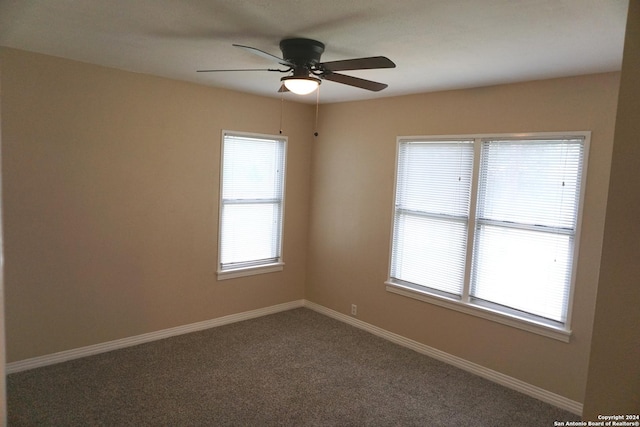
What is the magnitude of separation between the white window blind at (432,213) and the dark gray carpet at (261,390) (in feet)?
2.67

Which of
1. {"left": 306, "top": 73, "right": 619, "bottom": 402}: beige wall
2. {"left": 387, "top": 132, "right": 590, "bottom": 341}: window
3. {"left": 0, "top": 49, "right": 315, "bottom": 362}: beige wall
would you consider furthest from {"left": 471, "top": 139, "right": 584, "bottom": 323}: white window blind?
{"left": 0, "top": 49, "right": 315, "bottom": 362}: beige wall

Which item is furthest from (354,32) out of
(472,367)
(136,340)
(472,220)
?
(136,340)

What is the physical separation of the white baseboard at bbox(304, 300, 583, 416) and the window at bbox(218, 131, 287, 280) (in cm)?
108

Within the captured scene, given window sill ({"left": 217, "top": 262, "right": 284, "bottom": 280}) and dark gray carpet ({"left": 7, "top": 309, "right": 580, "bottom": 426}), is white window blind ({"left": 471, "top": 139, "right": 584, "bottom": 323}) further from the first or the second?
window sill ({"left": 217, "top": 262, "right": 284, "bottom": 280})

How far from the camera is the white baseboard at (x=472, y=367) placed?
326 centimetres

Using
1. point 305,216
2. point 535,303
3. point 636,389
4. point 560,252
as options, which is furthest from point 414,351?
point 636,389

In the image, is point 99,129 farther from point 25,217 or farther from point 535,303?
point 535,303

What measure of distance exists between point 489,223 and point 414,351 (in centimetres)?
147

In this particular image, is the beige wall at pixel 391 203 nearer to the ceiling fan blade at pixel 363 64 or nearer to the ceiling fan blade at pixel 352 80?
the ceiling fan blade at pixel 352 80

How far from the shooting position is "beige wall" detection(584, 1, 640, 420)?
62.4 inches

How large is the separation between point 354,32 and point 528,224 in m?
2.12

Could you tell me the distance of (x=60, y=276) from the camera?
3.54 meters

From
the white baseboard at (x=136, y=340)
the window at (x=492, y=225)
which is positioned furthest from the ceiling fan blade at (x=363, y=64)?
the white baseboard at (x=136, y=340)

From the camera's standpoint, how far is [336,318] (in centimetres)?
500
